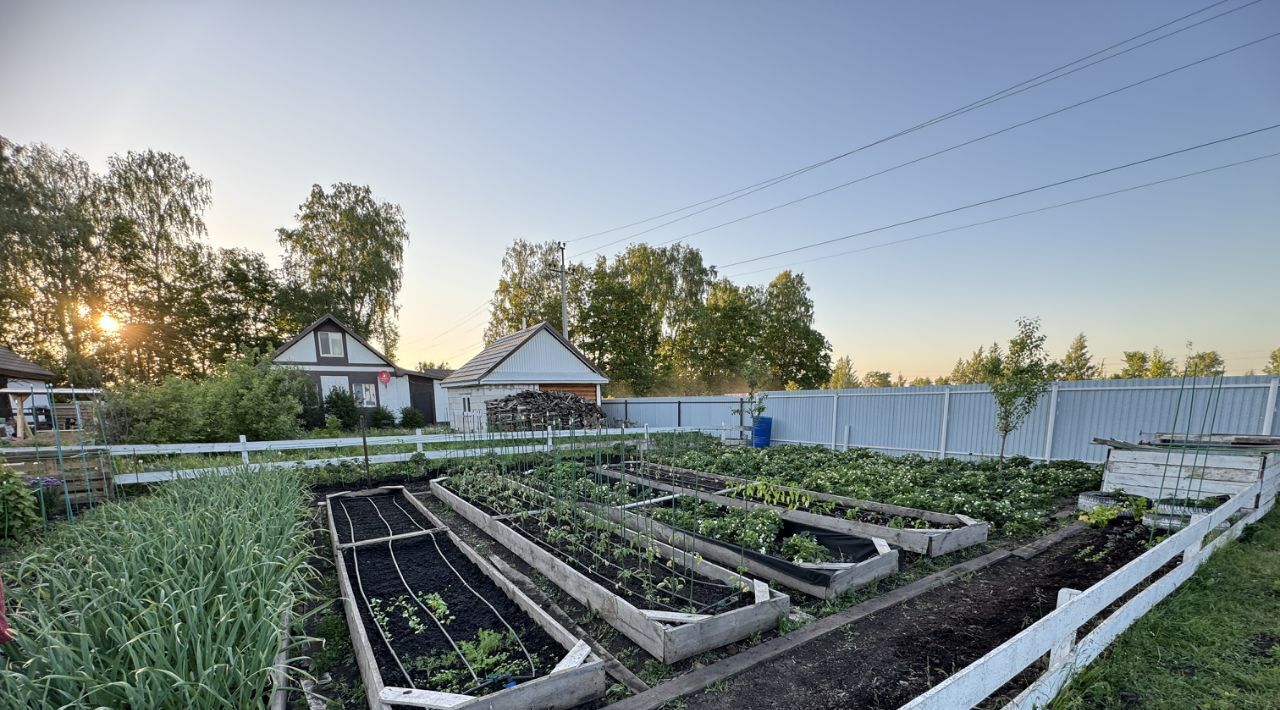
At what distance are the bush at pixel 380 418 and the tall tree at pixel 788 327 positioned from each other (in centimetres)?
2199

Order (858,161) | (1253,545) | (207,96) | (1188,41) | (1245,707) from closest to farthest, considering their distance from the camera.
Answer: (1245,707) → (1253,545) → (1188,41) → (207,96) → (858,161)

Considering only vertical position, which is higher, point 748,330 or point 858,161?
point 858,161

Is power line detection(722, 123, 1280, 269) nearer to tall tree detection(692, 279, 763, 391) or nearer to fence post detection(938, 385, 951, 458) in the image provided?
fence post detection(938, 385, 951, 458)

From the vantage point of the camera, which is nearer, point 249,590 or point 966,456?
point 249,590

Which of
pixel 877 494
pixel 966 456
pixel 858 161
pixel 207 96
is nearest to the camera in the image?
pixel 877 494

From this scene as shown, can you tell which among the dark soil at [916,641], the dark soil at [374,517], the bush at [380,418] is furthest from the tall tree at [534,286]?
the dark soil at [916,641]

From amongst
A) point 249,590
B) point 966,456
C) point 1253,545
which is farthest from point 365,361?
point 1253,545

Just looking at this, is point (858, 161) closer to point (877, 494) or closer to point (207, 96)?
point (877, 494)

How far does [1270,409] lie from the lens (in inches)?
231

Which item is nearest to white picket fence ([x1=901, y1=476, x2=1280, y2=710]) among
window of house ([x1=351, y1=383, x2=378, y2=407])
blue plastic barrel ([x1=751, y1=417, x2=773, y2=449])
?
blue plastic barrel ([x1=751, y1=417, x2=773, y2=449])

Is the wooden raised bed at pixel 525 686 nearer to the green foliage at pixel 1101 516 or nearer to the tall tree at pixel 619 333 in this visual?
the green foliage at pixel 1101 516

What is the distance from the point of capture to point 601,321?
24812 millimetres

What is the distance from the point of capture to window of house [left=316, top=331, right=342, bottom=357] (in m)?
17.8

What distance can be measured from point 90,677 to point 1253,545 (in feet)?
26.9
